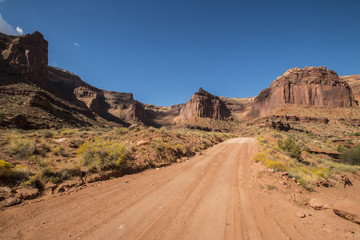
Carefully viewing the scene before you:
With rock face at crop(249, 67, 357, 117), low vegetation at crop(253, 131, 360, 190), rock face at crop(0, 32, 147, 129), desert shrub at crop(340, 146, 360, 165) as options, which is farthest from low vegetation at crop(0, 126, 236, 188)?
rock face at crop(249, 67, 357, 117)

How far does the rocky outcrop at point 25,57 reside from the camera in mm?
46875

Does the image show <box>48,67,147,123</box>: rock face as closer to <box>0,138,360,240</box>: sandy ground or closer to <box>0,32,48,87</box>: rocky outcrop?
<box>0,32,48,87</box>: rocky outcrop

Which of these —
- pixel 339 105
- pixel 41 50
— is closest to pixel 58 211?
pixel 41 50

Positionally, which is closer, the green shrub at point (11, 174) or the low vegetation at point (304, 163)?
the green shrub at point (11, 174)

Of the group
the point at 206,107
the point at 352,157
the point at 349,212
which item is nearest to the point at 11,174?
the point at 349,212

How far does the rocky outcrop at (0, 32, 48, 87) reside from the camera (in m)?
46.9

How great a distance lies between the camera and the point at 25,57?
174 feet

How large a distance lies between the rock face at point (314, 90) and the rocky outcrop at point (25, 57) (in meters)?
119

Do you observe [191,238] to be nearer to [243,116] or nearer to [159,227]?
[159,227]

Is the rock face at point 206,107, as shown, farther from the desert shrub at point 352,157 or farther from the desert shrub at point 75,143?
the desert shrub at point 75,143

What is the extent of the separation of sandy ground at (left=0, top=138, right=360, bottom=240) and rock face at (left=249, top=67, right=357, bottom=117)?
319 feet

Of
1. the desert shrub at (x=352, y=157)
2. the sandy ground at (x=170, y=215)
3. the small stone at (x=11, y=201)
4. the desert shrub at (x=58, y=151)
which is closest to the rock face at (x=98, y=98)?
the desert shrub at (x=58, y=151)

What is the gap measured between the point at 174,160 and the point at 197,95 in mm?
110386

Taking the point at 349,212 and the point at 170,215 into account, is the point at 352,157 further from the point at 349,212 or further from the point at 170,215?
the point at 170,215
